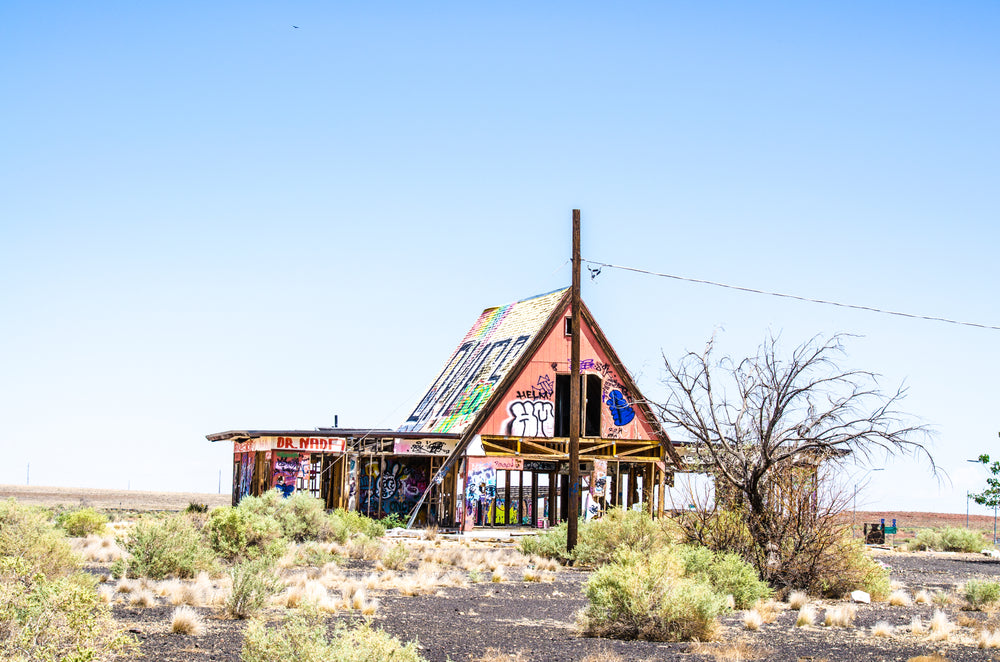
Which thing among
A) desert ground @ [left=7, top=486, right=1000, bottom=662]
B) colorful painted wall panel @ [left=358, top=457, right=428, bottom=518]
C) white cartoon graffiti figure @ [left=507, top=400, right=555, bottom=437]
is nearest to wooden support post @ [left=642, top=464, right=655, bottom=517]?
white cartoon graffiti figure @ [left=507, top=400, right=555, bottom=437]

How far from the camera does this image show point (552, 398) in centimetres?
3600

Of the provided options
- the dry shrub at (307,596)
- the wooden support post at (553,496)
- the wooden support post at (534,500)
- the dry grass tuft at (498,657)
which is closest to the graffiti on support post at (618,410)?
the wooden support post at (553,496)

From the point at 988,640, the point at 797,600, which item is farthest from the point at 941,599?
the point at 988,640

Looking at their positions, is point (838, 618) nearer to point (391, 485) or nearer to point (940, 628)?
point (940, 628)

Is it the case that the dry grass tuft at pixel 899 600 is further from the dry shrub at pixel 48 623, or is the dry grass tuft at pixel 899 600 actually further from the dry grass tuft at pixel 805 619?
the dry shrub at pixel 48 623

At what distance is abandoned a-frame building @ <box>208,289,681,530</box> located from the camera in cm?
3478

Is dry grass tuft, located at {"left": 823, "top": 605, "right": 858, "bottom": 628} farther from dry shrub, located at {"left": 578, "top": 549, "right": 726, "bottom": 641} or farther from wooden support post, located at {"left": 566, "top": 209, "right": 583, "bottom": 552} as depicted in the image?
wooden support post, located at {"left": 566, "top": 209, "right": 583, "bottom": 552}

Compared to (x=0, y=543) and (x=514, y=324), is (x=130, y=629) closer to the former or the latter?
(x=0, y=543)

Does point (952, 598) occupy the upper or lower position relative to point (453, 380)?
lower

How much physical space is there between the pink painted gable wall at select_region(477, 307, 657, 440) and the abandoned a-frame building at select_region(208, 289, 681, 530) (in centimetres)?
4

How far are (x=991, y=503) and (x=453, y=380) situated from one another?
1927 cm

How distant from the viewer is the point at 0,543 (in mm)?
17000

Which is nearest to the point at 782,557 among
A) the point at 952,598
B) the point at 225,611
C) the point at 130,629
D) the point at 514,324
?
the point at 952,598

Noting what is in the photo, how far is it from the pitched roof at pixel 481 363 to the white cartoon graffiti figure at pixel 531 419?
42.5 inches
